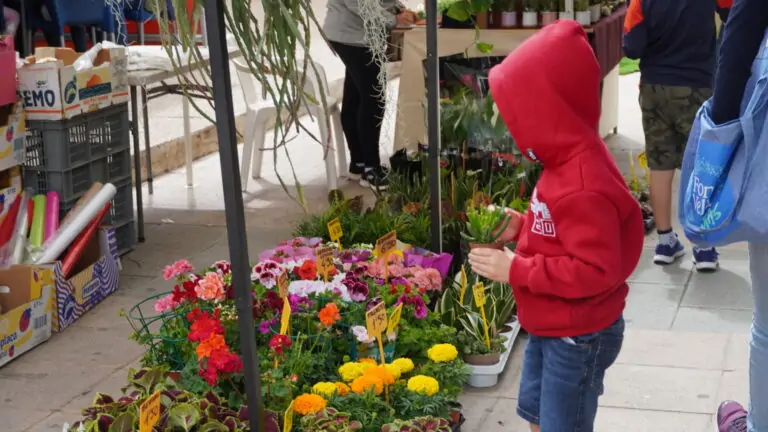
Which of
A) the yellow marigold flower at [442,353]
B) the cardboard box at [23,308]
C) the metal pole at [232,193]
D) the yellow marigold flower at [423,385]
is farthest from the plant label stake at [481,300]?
the cardboard box at [23,308]

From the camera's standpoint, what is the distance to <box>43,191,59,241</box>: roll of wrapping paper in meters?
4.67

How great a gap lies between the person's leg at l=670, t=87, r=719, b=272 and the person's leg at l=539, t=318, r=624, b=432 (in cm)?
245

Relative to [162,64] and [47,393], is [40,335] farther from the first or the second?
[162,64]

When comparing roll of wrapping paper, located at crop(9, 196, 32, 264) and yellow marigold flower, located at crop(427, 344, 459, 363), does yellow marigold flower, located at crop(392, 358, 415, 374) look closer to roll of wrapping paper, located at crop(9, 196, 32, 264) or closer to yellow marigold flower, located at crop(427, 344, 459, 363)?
yellow marigold flower, located at crop(427, 344, 459, 363)

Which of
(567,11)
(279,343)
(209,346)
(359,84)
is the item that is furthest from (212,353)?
(567,11)

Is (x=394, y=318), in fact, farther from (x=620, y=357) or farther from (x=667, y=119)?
(x=667, y=119)

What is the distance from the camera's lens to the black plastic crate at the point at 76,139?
484 cm

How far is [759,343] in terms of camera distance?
2.55 metres

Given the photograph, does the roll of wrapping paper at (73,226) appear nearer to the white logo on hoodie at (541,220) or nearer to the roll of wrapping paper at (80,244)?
the roll of wrapping paper at (80,244)

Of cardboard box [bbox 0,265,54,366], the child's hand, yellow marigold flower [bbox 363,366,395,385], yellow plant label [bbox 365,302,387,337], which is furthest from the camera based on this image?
cardboard box [bbox 0,265,54,366]

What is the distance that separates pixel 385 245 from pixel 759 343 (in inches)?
60.5

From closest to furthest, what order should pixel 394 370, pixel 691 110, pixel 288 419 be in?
pixel 288 419 < pixel 394 370 < pixel 691 110

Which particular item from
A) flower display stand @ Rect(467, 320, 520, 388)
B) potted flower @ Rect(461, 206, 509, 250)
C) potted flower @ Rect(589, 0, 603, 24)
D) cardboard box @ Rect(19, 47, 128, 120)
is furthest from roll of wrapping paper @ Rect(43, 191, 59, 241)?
potted flower @ Rect(589, 0, 603, 24)

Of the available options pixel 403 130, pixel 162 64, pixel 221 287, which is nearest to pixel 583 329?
pixel 221 287
